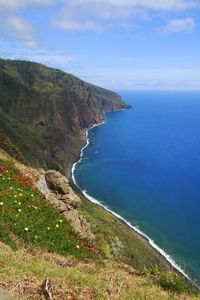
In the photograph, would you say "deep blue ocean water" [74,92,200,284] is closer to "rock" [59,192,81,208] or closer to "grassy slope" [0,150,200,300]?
"rock" [59,192,81,208]

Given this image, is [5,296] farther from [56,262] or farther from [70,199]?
[70,199]

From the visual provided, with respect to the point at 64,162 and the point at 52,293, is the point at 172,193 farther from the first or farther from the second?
the point at 52,293

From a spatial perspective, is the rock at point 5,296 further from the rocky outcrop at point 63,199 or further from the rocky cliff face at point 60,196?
the rocky outcrop at point 63,199

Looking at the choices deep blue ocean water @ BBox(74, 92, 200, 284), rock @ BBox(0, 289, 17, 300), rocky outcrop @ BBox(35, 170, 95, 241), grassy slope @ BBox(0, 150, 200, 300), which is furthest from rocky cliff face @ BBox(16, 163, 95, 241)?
deep blue ocean water @ BBox(74, 92, 200, 284)

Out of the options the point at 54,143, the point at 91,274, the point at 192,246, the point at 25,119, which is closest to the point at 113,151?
the point at 54,143

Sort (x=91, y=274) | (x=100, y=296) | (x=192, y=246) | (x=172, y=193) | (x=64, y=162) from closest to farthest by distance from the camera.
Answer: (x=100, y=296)
(x=91, y=274)
(x=192, y=246)
(x=172, y=193)
(x=64, y=162)

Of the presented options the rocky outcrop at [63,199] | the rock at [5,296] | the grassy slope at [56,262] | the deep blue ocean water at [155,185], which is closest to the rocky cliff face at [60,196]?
the rocky outcrop at [63,199]
